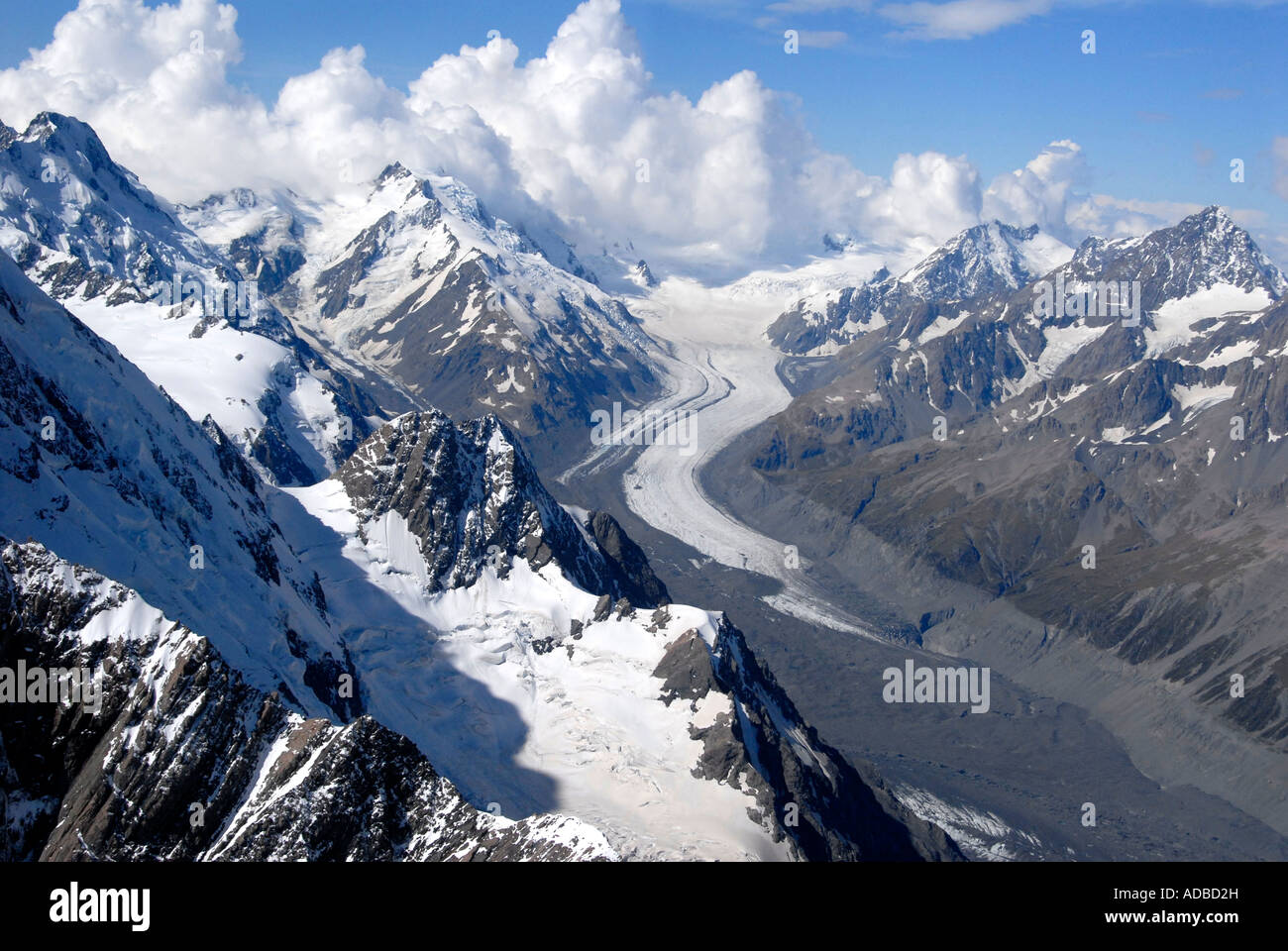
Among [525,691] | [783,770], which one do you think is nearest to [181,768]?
[525,691]

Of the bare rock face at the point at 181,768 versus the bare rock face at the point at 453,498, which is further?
the bare rock face at the point at 453,498

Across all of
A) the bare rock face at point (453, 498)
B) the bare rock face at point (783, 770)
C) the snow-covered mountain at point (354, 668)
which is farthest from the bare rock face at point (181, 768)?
the bare rock face at point (453, 498)

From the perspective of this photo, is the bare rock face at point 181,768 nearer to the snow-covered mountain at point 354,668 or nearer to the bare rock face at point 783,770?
the snow-covered mountain at point 354,668

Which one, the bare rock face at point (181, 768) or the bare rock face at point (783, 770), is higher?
the bare rock face at point (181, 768)

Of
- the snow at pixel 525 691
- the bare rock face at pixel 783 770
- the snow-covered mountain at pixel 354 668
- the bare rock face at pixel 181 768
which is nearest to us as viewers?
the bare rock face at pixel 181 768

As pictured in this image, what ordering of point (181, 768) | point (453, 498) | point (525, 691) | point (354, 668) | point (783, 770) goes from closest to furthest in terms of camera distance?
point (181, 768), point (354, 668), point (783, 770), point (525, 691), point (453, 498)

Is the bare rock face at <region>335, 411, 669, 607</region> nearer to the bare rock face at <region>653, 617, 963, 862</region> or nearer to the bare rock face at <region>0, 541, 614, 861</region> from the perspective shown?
the bare rock face at <region>653, 617, 963, 862</region>

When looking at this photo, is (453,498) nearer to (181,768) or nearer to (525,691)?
(525,691)
